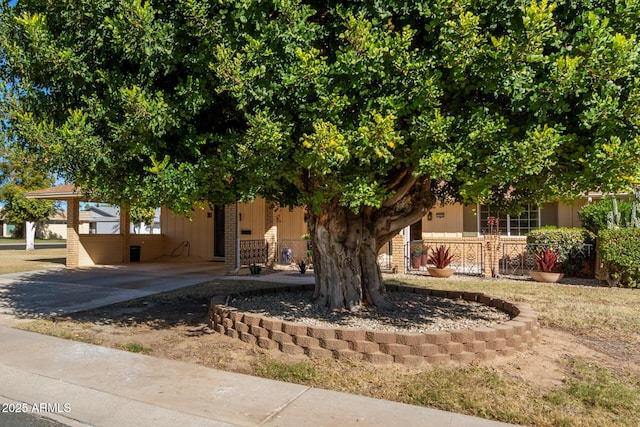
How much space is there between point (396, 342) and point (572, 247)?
995cm

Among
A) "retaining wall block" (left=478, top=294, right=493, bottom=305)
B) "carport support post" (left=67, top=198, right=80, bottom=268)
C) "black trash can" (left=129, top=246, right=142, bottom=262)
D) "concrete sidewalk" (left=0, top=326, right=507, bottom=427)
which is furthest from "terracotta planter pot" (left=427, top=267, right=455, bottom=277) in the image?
"carport support post" (left=67, top=198, right=80, bottom=268)

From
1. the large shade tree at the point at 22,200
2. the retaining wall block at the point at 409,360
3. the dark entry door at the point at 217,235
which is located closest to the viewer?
the retaining wall block at the point at 409,360

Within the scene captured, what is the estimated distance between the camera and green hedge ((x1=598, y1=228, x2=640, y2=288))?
35.6 feet

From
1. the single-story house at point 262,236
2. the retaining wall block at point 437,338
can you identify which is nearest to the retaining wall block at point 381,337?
the retaining wall block at point 437,338

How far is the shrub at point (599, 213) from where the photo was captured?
12.1 meters

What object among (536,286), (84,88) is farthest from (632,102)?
(536,286)

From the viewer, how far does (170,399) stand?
426cm

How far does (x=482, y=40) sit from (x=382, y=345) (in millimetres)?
3474

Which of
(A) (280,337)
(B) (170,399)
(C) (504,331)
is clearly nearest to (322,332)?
(A) (280,337)

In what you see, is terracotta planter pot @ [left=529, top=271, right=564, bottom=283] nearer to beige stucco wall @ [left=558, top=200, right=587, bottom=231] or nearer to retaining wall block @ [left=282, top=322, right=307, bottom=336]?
beige stucco wall @ [left=558, top=200, right=587, bottom=231]

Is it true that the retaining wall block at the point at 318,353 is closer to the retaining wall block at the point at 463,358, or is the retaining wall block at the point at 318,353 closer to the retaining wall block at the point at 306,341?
the retaining wall block at the point at 306,341

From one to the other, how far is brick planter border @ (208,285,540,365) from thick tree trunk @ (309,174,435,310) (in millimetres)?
1537

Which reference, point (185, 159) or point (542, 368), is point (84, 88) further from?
point (542, 368)

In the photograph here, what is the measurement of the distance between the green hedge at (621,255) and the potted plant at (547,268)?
1233 mm
